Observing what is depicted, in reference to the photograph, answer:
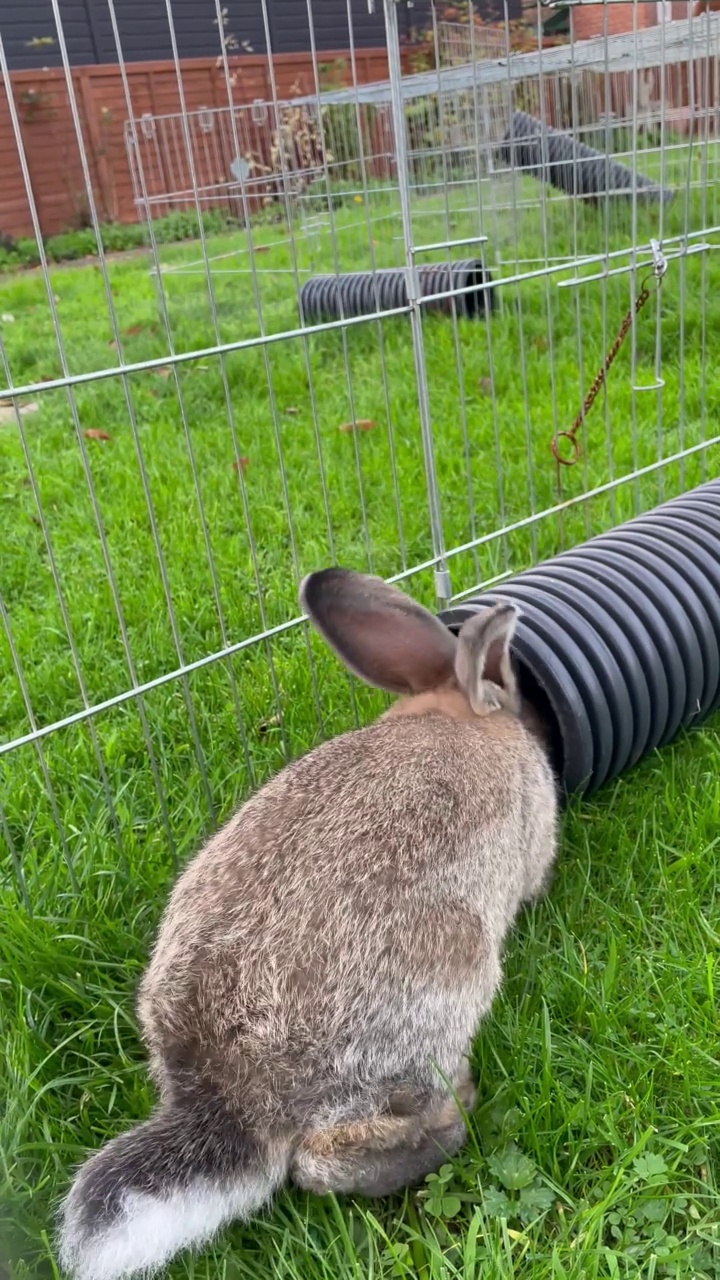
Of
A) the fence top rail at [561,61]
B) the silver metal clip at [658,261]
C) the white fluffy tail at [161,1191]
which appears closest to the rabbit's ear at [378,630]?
the white fluffy tail at [161,1191]

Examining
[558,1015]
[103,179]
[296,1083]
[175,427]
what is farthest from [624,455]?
[103,179]

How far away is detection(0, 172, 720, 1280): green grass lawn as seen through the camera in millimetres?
1595

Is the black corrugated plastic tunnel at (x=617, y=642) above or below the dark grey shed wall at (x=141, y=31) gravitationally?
below

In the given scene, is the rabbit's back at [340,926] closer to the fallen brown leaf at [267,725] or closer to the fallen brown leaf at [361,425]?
the fallen brown leaf at [267,725]

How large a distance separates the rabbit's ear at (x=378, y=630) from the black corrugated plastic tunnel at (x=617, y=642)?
201 millimetres

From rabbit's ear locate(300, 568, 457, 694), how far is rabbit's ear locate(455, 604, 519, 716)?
0.08 m

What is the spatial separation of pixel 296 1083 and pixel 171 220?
703cm

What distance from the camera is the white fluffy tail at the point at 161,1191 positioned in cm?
142

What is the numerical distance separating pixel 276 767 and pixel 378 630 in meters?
0.59

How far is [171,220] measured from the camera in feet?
24.9

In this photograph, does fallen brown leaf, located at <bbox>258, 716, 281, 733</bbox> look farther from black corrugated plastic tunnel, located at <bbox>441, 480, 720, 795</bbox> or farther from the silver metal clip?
the silver metal clip

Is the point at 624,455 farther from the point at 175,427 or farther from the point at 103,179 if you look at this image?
the point at 103,179

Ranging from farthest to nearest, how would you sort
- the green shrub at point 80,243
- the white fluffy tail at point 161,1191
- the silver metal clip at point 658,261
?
the green shrub at point 80,243 < the silver metal clip at point 658,261 < the white fluffy tail at point 161,1191

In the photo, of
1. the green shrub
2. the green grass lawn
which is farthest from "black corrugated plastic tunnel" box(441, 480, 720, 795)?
the green shrub
